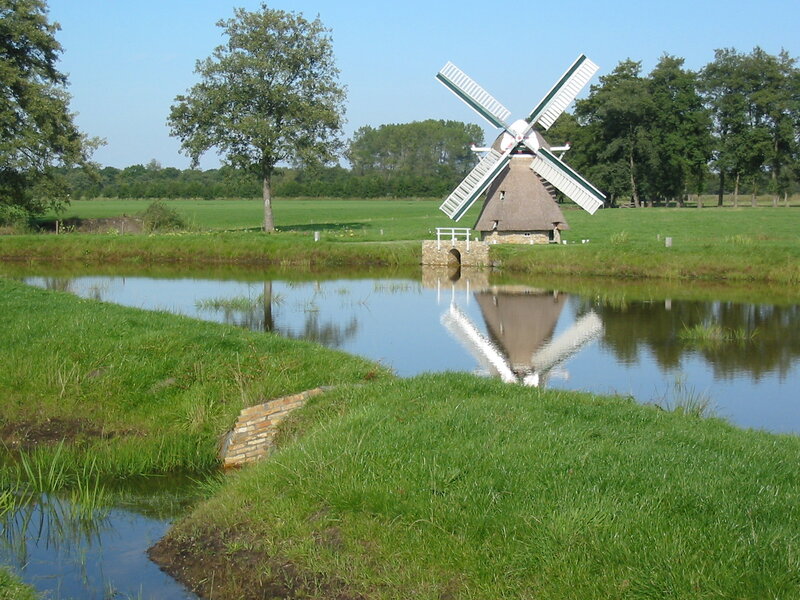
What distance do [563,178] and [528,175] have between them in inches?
56.7

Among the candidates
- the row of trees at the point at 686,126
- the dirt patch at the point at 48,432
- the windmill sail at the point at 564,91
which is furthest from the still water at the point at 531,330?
the row of trees at the point at 686,126

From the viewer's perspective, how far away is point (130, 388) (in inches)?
429

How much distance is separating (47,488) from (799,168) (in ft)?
229

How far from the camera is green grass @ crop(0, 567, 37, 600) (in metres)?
5.46

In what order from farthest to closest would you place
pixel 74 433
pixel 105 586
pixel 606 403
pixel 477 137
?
pixel 477 137, pixel 74 433, pixel 606 403, pixel 105 586

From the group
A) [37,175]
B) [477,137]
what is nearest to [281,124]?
[37,175]

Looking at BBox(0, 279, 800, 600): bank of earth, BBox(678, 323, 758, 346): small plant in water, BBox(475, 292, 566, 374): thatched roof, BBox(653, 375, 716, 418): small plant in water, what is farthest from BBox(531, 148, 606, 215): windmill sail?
BBox(0, 279, 800, 600): bank of earth

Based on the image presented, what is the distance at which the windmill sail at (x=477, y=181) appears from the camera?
115ft

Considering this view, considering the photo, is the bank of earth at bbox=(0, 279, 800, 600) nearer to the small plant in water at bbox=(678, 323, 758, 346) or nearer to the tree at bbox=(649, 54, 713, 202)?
the small plant in water at bbox=(678, 323, 758, 346)

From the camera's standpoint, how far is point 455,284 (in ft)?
91.9

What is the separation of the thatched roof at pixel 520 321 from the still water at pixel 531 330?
0.11 feet

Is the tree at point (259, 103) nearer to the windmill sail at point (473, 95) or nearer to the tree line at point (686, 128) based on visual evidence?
the windmill sail at point (473, 95)

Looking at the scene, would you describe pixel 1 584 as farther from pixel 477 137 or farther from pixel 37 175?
pixel 477 137

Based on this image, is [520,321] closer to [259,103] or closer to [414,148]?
[259,103]
